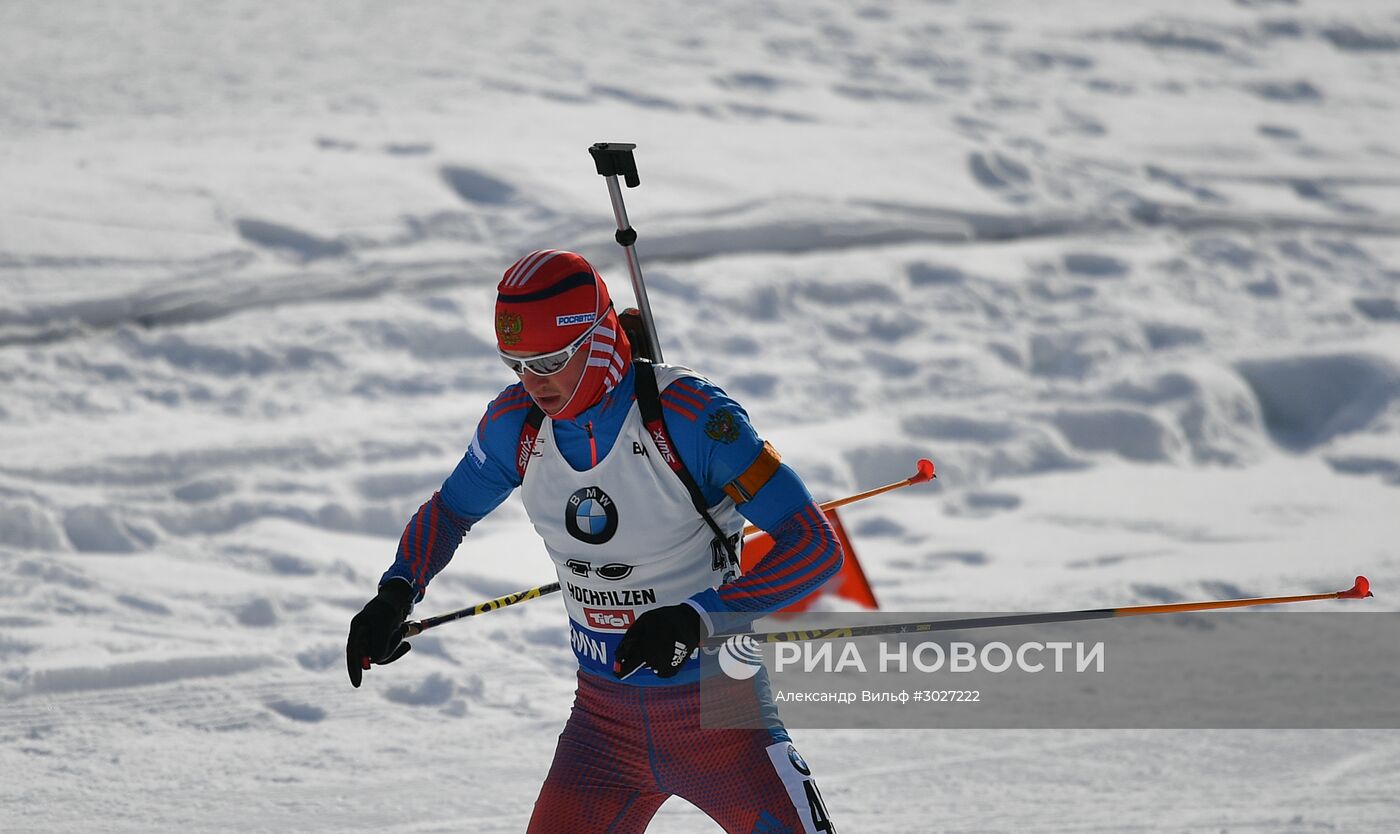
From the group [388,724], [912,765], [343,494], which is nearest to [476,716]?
[388,724]

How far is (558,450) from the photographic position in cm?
327

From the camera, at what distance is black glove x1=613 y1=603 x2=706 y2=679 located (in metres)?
2.96

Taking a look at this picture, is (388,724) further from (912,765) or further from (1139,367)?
(1139,367)

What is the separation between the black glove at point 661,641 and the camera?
2.96 meters

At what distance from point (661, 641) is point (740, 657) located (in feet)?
1.21

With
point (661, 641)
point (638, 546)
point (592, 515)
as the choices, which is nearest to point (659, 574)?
point (638, 546)

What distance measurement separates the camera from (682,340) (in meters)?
10.0

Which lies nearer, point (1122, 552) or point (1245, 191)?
point (1122, 552)

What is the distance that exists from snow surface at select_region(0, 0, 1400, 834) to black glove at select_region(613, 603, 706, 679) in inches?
87.3

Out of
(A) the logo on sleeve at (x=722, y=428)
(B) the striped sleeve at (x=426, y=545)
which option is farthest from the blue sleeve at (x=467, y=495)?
(A) the logo on sleeve at (x=722, y=428)

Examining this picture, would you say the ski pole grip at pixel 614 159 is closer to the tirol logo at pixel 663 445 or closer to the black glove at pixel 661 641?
the tirol logo at pixel 663 445

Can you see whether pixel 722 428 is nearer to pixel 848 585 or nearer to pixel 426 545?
pixel 426 545

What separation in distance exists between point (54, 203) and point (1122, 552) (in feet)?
25.2

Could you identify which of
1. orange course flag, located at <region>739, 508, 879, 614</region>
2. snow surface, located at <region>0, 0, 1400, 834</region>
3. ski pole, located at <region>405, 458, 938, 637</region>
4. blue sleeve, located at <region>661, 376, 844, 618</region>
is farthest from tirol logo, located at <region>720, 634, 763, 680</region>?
orange course flag, located at <region>739, 508, 879, 614</region>
